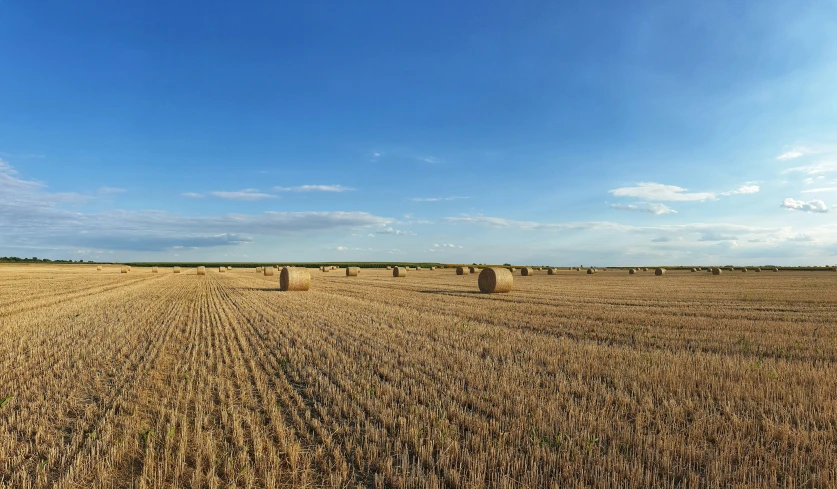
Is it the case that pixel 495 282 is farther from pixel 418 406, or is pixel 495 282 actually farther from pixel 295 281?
pixel 418 406

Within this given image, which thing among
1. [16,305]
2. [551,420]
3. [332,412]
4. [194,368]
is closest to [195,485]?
[332,412]

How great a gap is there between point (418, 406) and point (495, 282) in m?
17.7

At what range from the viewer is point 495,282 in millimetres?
22594

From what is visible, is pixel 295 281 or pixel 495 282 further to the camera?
pixel 295 281

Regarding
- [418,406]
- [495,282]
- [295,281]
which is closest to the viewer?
[418,406]

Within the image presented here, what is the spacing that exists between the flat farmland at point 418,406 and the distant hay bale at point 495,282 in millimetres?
11322

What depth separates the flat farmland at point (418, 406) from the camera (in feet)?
12.8

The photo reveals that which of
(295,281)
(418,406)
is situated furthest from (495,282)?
(418,406)

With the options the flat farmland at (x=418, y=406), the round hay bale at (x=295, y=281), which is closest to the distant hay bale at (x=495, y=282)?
the round hay bale at (x=295, y=281)

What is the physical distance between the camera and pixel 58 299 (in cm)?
1848

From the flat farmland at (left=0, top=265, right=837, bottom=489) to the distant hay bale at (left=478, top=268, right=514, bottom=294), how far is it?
446 inches

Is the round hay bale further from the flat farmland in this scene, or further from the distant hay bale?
the flat farmland

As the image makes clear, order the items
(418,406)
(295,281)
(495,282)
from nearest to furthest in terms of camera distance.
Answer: (418,406)
(495,282)
(295,281)

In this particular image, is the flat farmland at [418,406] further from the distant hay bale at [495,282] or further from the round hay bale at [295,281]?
the round hay bale at [295,281]
